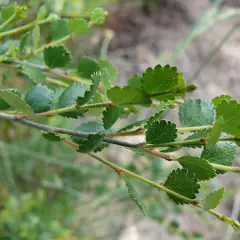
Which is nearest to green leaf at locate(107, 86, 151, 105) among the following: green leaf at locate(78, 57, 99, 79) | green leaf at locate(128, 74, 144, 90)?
green leaf at locate(128, 74, 144, 90)

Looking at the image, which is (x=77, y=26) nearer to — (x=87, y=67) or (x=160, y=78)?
(x=87, y=67)

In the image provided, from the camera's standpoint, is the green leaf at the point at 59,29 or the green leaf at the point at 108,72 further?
the green leaf at the point at 59,29

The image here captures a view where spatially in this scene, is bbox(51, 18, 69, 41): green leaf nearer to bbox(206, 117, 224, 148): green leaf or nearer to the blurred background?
the blurred background

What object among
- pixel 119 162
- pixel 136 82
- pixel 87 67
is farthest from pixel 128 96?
pixel 119 162

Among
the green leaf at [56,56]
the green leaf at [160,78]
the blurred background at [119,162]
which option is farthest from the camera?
the blurred background at [119,162]

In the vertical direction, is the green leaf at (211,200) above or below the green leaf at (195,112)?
below

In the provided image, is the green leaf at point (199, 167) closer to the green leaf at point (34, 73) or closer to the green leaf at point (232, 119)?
the green leaf at point (232, 119)

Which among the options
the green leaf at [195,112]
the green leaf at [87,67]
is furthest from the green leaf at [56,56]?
the green leaf at [195,112]
